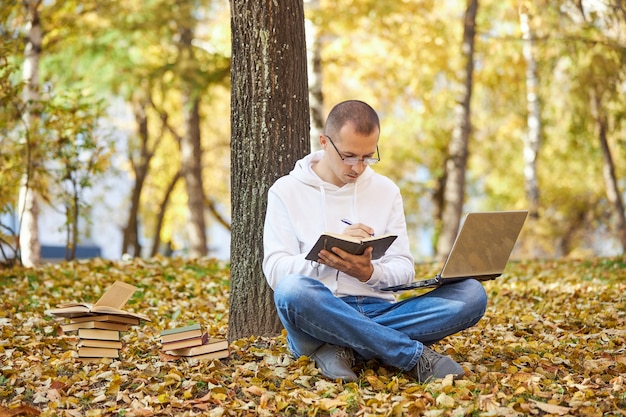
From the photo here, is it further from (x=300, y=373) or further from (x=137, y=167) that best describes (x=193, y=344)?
(x=137, y=167)

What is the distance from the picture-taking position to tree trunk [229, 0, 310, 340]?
4.86 m

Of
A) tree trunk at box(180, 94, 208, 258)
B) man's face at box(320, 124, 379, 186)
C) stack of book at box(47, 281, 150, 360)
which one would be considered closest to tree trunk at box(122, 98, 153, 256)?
tree trunk at box(180, 94, 208, 258)

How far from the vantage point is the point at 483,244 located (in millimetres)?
3992

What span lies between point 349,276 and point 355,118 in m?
0.79

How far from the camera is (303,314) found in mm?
3844

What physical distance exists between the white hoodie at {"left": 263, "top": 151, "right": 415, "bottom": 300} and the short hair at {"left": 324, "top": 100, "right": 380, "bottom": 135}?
341 mm

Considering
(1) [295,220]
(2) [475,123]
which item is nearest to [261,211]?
(1) [295,220]

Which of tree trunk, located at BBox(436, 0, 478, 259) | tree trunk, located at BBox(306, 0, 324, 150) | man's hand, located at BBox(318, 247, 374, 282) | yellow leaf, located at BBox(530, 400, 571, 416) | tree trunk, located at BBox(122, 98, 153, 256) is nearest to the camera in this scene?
yellow leaf, located at BBox(530, 400, 571, 416)

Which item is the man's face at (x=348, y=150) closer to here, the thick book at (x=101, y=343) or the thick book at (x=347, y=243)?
the thick book at (x=347, y=243)

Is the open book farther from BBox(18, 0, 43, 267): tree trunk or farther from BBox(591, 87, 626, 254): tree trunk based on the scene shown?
BBox(591, 87, 626, 254): tree trunk

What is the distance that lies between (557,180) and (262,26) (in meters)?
15.1

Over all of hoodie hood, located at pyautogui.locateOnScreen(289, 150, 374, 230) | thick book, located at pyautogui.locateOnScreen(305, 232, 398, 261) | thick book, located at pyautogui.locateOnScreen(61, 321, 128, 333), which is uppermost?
hoodie hood, located at pyautogui.locateOnScreen(289, 150, 374, 230)

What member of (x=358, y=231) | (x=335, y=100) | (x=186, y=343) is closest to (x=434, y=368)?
(x=358, y=231)

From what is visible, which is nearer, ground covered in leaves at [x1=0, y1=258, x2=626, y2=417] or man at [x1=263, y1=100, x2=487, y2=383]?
ground covered in leaves at [x1=0, y1=258, x2=626, y2=417]
